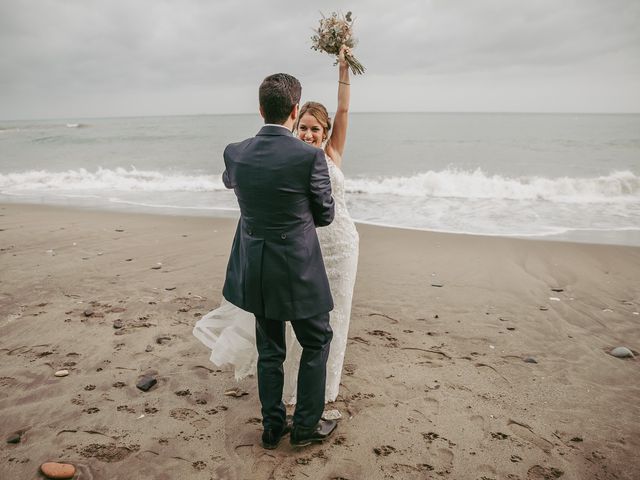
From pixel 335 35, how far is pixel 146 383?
297 centimetres

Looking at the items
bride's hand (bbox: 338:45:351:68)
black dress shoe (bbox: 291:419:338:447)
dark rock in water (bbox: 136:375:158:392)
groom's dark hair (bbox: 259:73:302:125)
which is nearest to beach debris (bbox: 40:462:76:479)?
dark rock in water (bbox: 136:375:158:392)

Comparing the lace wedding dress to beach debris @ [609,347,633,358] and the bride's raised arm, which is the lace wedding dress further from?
beach debris @ [609,347,633,358]

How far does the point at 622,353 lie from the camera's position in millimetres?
4137

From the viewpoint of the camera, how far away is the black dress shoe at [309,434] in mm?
2833

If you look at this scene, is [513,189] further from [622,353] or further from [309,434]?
[309,434]

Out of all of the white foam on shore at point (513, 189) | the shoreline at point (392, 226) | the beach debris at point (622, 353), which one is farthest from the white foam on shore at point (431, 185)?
the beach debris at point (622, 353)

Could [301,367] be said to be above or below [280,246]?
below

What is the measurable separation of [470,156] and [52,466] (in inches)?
1067

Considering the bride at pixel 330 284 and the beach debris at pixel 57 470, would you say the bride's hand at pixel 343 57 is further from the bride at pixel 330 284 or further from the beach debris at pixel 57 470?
the beach debris at pixel 57 470

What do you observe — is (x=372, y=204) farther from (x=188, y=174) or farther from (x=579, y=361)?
(x=188, y=174)

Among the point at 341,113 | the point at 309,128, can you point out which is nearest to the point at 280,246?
the point at 309,128

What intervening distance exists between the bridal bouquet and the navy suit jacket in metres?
1.04

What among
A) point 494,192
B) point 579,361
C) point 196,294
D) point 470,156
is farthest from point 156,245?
point 470,156

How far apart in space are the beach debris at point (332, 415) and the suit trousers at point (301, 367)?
1.05ft
